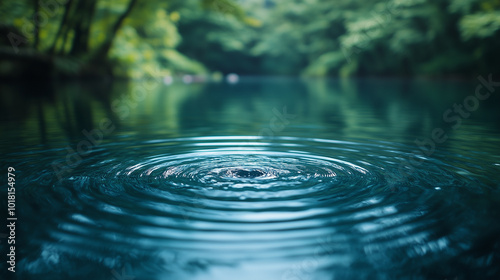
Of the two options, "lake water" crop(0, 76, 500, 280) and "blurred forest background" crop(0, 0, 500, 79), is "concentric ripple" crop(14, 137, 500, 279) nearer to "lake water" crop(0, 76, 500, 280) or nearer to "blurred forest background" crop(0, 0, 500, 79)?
"lake water" crop(0, 76, 500, 280)

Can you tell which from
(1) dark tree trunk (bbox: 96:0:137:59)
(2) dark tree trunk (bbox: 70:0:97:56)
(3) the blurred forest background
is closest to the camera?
(3) the blurred forest background

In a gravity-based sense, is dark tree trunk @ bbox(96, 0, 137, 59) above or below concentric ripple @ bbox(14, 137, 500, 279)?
above

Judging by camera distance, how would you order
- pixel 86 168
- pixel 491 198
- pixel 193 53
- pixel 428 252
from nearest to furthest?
pixel 428 252, pixel 491 198, pixel 86 168, pixel 193 53

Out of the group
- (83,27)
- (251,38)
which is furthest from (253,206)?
(251,38)

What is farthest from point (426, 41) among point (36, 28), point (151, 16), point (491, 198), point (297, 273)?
point (297, 273)

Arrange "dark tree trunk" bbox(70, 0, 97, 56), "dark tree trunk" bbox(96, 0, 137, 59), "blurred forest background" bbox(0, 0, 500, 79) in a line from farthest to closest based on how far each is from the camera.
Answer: "dark tree trunk" bbox(96, 0, 137, 59) → "dark tree trunk" bbox(70, 0, 97, 56) → "blurred forest background" bbox(0, 0, 500, 79)

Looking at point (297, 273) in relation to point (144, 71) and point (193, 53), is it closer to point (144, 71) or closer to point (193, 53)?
point (144, 71)

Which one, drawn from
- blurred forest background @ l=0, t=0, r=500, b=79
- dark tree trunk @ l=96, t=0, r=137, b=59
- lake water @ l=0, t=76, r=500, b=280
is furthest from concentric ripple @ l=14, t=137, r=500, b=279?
dark tree trunk @ l=96, t=0, r=137, b=59

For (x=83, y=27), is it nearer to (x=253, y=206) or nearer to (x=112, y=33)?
(x=112, y=33)
